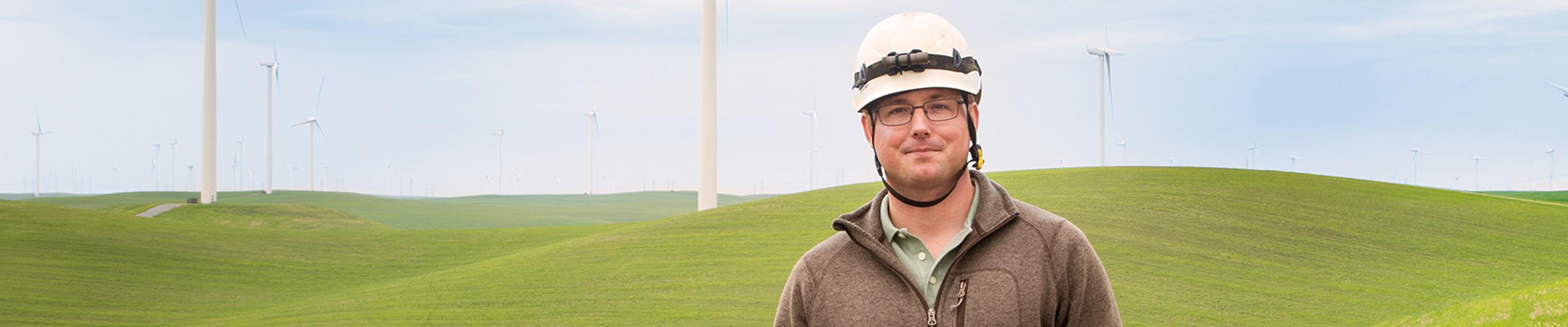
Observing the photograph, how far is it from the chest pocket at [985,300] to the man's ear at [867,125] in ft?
1.76

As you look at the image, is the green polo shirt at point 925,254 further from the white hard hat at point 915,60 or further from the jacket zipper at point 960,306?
the white hard hat at point 915,60

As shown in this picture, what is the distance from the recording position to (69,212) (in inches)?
1581

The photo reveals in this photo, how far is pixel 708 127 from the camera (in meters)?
39.6

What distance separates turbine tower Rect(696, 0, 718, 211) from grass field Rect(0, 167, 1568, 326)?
3.09 metres

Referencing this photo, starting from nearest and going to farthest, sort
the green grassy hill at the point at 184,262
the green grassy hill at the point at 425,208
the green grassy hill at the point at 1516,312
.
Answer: the green grassy hill at the point at 1516,312
the green grassy hill at the point at 184,262
the green grassy hill at the point at 425,208

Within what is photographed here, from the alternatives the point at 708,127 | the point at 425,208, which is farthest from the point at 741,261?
the point at 425,208

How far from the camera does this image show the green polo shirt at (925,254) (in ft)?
10.8

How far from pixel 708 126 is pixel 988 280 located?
120 ft

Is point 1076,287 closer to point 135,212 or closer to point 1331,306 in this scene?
point 1331,306

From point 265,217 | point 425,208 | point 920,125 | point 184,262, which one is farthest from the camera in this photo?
point 425,208

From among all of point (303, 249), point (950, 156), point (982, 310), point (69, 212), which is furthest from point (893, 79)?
point (69, 212)

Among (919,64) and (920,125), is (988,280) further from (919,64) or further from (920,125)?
(919,64)

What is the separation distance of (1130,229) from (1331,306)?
7.30 metres

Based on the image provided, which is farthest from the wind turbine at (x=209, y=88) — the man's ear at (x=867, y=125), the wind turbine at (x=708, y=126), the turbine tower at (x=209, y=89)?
the man's ear at (x=867, y=125)
